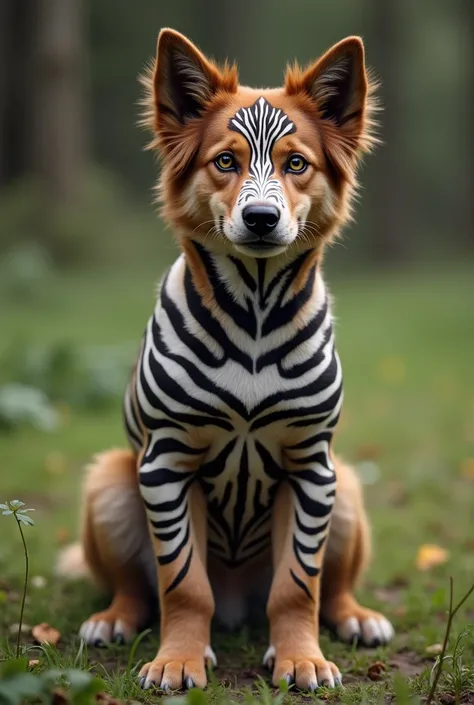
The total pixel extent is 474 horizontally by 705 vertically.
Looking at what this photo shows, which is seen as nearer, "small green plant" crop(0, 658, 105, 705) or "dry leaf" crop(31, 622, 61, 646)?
"small green plant" crop(0, 658, 105, 705)

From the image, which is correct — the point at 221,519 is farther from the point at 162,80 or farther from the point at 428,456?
the point at 428,456

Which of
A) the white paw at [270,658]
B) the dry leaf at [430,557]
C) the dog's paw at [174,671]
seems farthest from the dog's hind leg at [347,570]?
the dry leaf at [430,557]

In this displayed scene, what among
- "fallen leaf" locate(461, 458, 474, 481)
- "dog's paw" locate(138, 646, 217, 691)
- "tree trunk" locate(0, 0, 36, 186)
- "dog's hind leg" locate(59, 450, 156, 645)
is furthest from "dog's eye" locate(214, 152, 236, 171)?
"tree trunk" locate(0, 0, 36, 186)

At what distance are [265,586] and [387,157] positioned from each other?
56.6 feet

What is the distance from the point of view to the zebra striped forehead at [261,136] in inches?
129

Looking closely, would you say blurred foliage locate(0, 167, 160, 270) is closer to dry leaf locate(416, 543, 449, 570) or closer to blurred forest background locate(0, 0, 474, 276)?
blurred forest background locate(0, 0, 474, 276)

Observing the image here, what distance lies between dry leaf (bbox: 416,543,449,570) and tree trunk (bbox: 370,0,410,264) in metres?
15.2

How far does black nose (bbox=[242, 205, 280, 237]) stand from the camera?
319 cm

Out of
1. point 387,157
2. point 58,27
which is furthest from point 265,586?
point 387,157

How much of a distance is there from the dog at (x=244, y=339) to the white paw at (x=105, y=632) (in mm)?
419

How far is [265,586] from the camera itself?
167 inches

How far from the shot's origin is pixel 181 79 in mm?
3553

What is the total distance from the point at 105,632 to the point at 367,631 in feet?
3.59

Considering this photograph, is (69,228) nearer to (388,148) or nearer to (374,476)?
(388,148)
